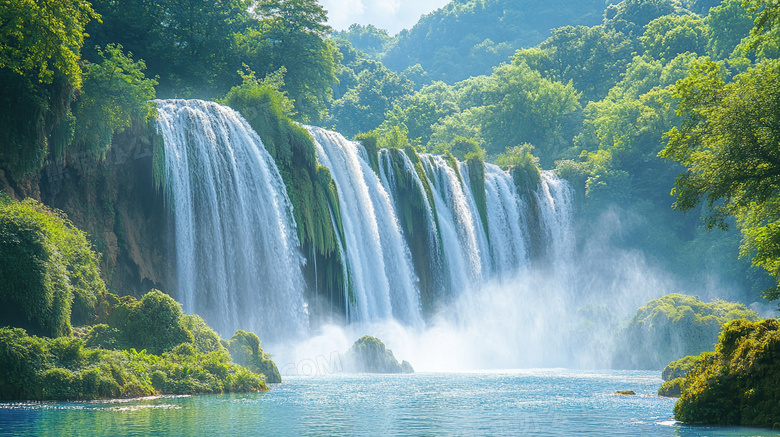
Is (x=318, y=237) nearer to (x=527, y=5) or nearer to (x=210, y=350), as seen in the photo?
(x=210, y=350)

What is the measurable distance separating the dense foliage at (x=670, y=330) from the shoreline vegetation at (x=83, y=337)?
21.9 meters

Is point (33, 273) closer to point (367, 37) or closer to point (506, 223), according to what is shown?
point (506, 223)

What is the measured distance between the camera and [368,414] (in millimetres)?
14203

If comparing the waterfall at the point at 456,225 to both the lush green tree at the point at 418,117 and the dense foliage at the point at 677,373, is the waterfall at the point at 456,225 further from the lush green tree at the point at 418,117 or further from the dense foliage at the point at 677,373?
the lush green tree at the point at 418,117

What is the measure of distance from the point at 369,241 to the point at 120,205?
41.8ft

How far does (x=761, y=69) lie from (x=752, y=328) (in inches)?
277

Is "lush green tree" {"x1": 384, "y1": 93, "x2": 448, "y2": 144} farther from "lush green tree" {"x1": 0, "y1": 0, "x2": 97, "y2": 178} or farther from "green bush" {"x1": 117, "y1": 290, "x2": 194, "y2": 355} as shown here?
"green bush" {"x1": 117, "y1": 290, "x2": 194, "y2": 355}

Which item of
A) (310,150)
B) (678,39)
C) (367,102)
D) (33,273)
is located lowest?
(33,273)

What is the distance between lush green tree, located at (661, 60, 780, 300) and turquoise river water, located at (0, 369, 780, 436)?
5.01 m

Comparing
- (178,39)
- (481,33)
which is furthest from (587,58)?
(178,39)

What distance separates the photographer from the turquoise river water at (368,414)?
11531 mm

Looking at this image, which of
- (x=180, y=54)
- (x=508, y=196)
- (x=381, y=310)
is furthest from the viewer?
(x=508, y=196)

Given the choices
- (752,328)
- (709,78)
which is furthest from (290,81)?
(752,328)

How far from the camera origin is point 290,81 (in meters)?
51.8
